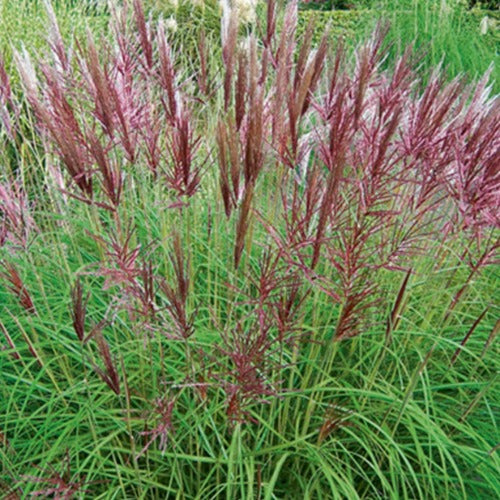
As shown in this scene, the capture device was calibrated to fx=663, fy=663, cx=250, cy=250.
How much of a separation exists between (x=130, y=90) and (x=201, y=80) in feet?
1.04

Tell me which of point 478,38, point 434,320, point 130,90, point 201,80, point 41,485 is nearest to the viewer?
point 41,485

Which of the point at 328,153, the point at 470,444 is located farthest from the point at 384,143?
the point at 470,444

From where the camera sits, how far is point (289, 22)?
202 centimetres

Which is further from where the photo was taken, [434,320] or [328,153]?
[434,320]

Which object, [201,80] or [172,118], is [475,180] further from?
[201,80]

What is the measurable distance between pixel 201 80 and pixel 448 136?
0.83 meters

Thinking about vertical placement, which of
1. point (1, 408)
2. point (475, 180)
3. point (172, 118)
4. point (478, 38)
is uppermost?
point (172, 118)

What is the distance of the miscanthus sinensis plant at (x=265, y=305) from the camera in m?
1.45

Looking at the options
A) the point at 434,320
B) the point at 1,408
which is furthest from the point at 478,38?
the point at 1,408

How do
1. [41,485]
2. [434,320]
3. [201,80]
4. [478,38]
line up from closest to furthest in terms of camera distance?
1. [41,485]
2. [201,80]
3. [434,320]
4. [478,38]

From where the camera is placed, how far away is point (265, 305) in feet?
6.50

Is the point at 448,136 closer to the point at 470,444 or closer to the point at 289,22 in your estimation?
the point at 289,22

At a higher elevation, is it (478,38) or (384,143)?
(384,143)

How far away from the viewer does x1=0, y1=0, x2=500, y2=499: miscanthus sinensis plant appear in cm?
145
